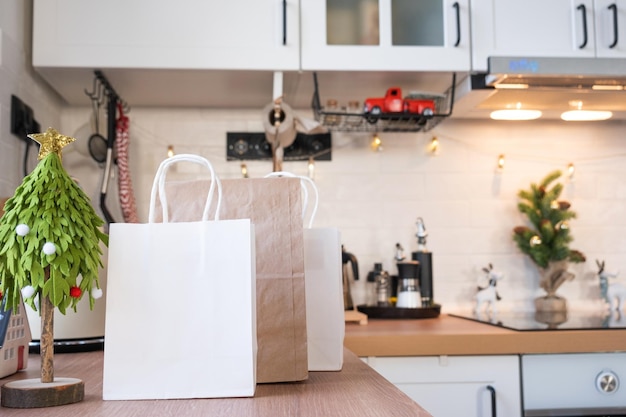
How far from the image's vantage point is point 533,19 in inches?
87.4

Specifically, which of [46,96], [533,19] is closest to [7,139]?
[46,96]

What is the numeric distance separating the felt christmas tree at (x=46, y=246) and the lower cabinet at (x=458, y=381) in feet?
3.89

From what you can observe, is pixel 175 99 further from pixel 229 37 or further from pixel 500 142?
pixel 500 142

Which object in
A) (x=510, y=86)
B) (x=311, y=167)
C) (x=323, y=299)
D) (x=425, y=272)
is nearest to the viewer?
(x=323, y=299)

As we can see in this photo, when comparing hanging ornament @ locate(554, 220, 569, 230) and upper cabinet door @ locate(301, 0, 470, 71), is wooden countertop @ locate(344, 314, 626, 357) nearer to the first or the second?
hanging ornament @ locate(554, 220, 569, 230)

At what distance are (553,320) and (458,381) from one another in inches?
18.3

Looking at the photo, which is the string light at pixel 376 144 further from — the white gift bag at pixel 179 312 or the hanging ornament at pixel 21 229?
the hanging ornament at pixel 21 229

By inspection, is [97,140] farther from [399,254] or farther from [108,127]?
[399,254]

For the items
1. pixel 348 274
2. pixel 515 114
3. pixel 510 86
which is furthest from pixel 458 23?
pixel 348 274

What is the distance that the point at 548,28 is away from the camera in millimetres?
2219

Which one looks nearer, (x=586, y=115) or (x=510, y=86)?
(x=510, y=86)

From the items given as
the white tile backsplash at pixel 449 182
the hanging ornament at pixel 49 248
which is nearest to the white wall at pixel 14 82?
the white tile backsplash at pixel 449 182

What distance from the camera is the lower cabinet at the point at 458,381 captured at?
1884 mm

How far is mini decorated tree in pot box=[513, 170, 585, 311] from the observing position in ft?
8.14
